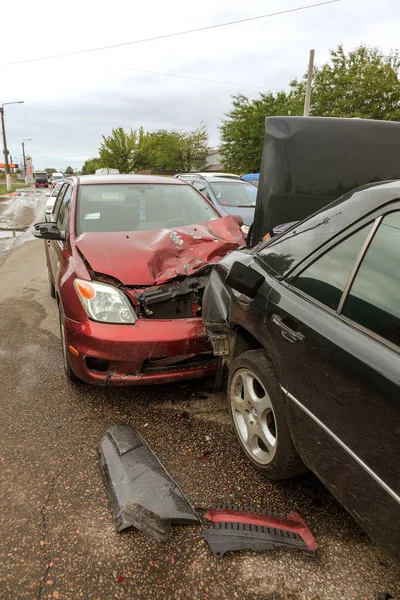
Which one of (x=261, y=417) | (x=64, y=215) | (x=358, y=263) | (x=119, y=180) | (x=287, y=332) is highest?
(x=119, y=180)

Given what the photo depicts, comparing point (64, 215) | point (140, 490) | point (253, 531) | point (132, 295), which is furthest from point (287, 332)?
point (64, 215)

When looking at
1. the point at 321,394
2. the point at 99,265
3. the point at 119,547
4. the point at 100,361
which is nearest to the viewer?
the point at 321,394

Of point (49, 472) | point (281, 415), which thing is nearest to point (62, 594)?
point (49, 472)

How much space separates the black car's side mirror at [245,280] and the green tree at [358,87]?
2352cm

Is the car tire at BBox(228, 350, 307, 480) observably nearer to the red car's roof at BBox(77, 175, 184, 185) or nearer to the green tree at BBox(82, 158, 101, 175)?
the red car's roof at BBox(77, 175, 184, 185)

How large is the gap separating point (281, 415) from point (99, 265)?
1833 mm

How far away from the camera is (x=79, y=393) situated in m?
3.27

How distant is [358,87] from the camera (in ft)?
77.3

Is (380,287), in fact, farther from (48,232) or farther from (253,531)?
(48,232)

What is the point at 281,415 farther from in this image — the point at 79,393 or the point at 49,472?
the point at 79,393

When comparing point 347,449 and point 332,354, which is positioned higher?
point 332,354

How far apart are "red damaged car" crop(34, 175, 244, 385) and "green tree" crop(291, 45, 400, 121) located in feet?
73.7

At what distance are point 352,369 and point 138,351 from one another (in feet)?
5.44

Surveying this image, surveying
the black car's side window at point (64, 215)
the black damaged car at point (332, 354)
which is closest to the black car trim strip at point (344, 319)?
the black damaged car at point (332, 354)
